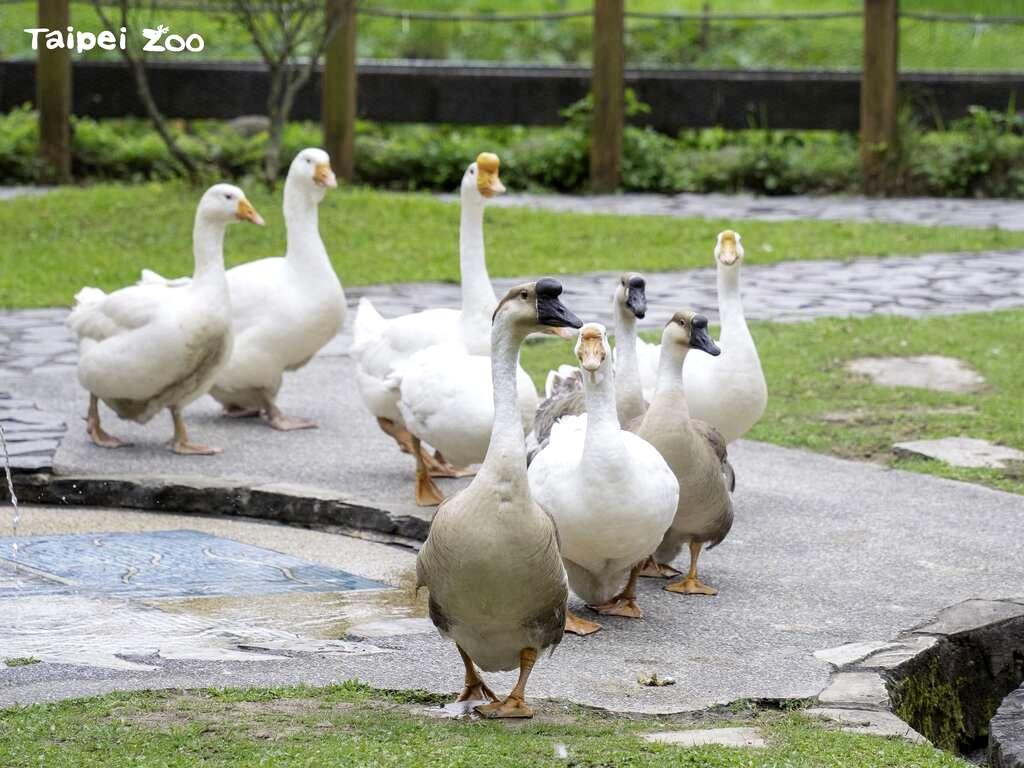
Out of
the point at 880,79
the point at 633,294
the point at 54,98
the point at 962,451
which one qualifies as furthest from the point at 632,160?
the point at 633,294

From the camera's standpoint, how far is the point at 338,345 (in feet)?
31.3

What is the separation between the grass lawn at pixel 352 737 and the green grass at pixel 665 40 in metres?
14.6

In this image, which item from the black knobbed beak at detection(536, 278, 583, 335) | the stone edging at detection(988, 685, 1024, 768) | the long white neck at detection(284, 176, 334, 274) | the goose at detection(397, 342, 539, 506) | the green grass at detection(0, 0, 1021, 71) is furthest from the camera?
the green grass at detection(0, 0, 1021, 71)

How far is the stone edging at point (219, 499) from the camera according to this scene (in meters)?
6.01

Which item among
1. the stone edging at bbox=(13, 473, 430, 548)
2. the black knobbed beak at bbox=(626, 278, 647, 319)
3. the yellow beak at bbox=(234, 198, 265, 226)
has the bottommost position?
the stone edging at bbox=(13, 473, 430, 548)

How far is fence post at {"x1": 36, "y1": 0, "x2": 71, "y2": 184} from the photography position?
1423 cm

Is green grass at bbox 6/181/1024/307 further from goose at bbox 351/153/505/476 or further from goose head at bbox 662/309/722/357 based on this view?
goose head at bbox 662/309/722/357

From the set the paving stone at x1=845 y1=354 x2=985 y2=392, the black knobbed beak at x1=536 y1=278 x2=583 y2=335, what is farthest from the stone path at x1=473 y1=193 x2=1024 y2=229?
the black knobbed beak at x1=536 y1=278 x2=583 y2=335

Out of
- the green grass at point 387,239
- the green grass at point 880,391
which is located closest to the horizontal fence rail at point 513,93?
the green grass at point 387,239

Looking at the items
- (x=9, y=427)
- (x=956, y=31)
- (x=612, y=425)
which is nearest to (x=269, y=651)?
(x=612, y=425)

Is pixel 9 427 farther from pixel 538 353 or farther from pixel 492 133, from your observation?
pixel 492 133

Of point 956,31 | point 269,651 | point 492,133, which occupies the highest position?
point 956,31

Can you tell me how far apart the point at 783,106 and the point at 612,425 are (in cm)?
1207

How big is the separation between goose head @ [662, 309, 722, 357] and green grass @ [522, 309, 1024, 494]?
173 cm
